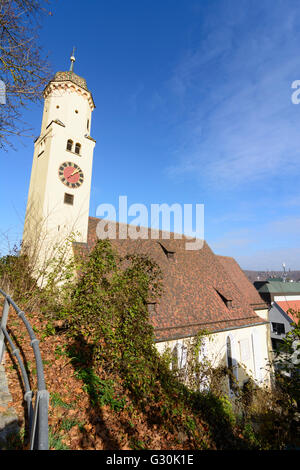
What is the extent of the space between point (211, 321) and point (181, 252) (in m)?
5.87

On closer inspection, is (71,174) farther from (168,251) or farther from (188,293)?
(188,293)

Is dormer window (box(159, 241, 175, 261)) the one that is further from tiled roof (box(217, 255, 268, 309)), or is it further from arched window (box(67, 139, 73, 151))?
tiled roof (box(217, 255, 268, 309))

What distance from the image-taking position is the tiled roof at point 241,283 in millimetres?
22172

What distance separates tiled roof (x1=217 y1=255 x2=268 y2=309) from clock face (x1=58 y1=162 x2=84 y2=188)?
16.7 meters

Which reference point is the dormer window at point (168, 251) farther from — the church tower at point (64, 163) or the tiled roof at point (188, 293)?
the church tower at point (64, 163)

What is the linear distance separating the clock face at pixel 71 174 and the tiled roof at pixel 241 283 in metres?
16.7

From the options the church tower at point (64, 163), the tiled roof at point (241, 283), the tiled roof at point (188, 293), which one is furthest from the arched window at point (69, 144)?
the tiled roof at point (241, 283)

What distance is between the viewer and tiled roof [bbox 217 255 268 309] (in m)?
22.2

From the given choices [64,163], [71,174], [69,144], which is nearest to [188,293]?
[71,174]

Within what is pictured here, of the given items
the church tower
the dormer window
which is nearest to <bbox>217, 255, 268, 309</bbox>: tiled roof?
the dormer window

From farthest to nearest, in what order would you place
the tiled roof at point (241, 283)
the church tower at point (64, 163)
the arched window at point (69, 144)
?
1. the tiled roof at point (241, 283)
2. the arched window at point (69, 144)
3. the church tower at point (64, 163)
